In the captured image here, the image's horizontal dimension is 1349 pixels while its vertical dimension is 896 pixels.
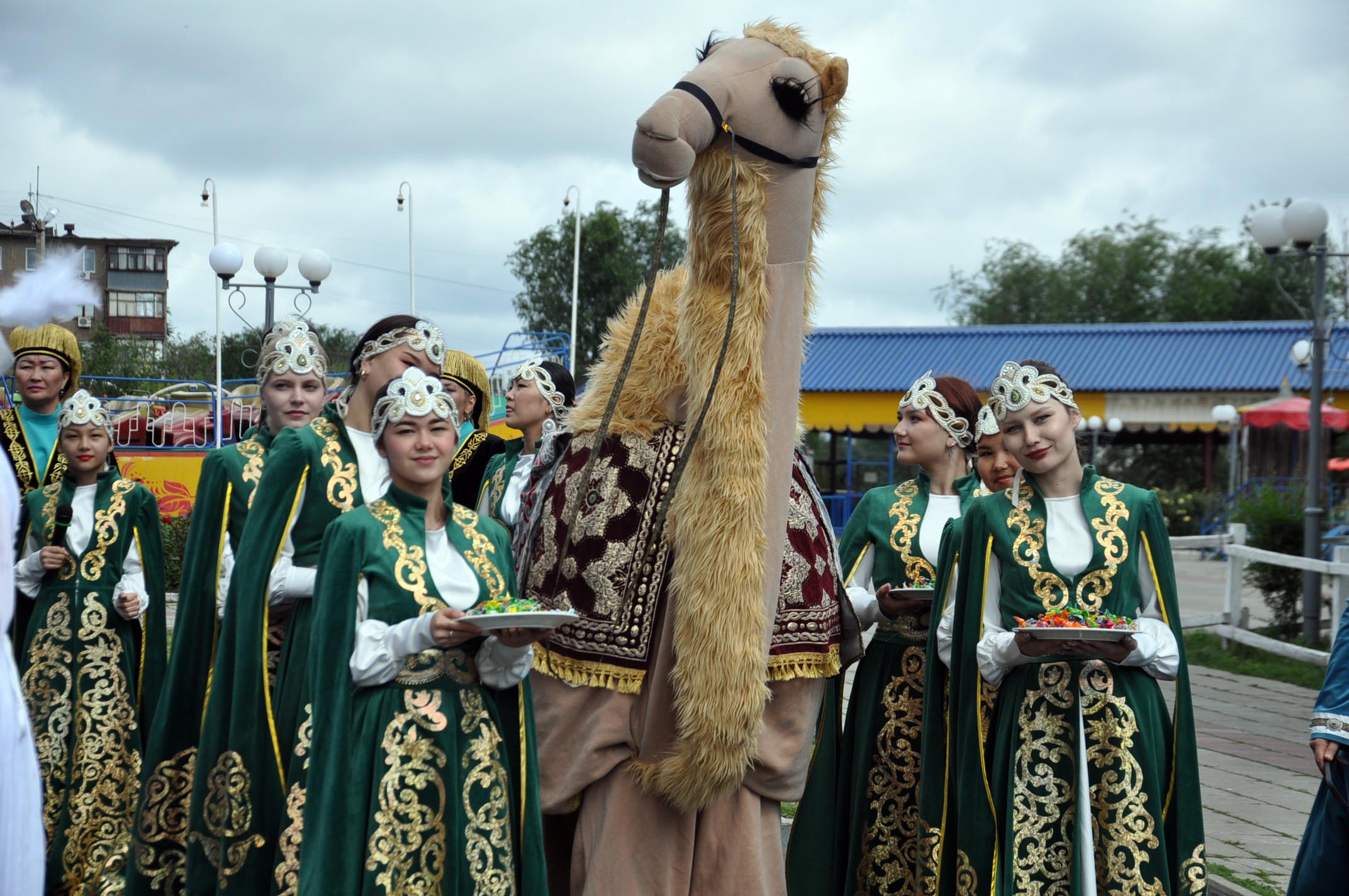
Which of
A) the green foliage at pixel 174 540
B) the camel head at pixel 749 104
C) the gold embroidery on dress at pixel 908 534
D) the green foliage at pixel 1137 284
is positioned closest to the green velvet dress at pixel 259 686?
the camel head at pixel 749 104

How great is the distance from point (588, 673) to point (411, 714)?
528mm

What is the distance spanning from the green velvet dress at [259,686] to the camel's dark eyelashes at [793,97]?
68.4 inches

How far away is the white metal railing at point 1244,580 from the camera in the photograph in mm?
10625

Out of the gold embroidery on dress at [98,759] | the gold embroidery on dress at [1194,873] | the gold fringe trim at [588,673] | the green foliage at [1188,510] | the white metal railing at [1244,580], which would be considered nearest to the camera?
the gold fringe trim at [588,673]

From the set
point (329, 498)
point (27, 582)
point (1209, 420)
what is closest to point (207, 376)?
point (27, 582)

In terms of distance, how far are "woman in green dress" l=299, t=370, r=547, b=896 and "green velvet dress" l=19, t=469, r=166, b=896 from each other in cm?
233

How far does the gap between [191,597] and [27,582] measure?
1329 millimetres

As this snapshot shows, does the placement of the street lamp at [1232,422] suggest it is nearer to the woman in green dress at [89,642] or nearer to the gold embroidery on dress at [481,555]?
the woman in green dress at [89,642]

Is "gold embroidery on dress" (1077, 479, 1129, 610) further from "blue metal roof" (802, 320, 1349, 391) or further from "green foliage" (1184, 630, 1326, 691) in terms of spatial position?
"blue metal roof" (802, 320, 1349, 391)

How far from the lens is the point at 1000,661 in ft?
13.0

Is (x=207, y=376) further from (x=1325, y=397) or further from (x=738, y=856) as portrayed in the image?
(x=1325, y=397)

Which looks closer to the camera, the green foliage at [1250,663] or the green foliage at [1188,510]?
the green foliage at [1250,663]

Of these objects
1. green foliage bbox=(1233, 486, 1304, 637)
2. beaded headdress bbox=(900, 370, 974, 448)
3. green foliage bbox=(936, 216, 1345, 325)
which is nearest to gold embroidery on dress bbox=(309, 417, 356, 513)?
beaded headdress bbox=(900, 370, 974, 448)

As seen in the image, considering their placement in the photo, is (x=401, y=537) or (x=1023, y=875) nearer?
(x=401, y=537)
